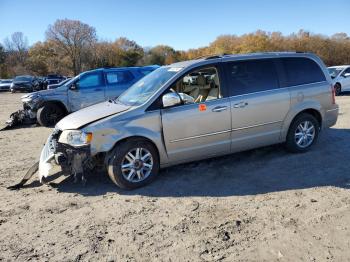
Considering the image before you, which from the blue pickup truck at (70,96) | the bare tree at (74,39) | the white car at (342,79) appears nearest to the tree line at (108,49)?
the bare tree at (74,39)

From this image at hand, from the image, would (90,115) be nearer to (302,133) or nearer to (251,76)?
(251,76)

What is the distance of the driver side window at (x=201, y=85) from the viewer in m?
5.56

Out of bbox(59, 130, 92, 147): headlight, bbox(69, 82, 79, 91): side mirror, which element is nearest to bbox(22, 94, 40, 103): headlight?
bbox(69, 82, 79, 91): side mirror

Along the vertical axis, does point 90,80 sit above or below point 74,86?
above

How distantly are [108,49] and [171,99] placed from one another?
66102mm

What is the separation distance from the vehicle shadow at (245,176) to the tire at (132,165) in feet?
0.44

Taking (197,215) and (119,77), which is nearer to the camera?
(197,215)

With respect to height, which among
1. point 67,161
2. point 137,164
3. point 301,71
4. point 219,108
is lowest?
point 137,164

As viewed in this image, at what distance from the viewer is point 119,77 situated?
12250mm

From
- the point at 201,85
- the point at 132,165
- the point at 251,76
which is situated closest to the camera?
the point at 132,165

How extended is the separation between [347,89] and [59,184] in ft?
54.0

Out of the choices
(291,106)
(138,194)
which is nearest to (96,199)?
(138,194)

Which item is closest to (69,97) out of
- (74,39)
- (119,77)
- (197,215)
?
(119,77)

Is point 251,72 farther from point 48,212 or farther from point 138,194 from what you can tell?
point 48,212
